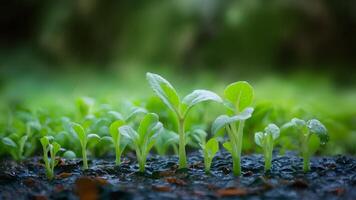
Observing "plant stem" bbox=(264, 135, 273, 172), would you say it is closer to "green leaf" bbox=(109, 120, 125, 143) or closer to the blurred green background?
"green leaf" bbox=(109, 120, 125, 143)

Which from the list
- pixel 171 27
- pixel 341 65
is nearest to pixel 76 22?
pixel 171 27

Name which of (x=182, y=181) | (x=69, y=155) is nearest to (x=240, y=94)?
→ (x=182, y=181)

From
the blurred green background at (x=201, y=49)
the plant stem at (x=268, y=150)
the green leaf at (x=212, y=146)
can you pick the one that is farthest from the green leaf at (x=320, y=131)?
the blurred green background at (x=201, y=49)

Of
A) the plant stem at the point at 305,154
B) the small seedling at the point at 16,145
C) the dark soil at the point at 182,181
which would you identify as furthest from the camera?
the small seedling at the point at 16,145

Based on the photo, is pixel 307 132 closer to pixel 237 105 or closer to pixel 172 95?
pixel 237 105

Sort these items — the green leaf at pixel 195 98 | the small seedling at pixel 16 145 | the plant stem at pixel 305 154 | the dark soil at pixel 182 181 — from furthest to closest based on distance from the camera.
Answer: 1. the small seedling at pixel 16 145
2. the plant stem at pixel 305 154
3. the green leaf at pixel 195 98
4. the dark soil at pixel 182 181

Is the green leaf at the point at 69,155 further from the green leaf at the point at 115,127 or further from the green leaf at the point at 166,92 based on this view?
the green leaf at the point at 166,92

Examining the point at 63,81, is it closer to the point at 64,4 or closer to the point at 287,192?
the point at 64,4

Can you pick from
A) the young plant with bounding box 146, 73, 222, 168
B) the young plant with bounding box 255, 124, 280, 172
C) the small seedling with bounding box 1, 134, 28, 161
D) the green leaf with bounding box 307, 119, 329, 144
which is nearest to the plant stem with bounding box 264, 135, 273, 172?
the young plant with bounding box 255, 124, 280, 172
